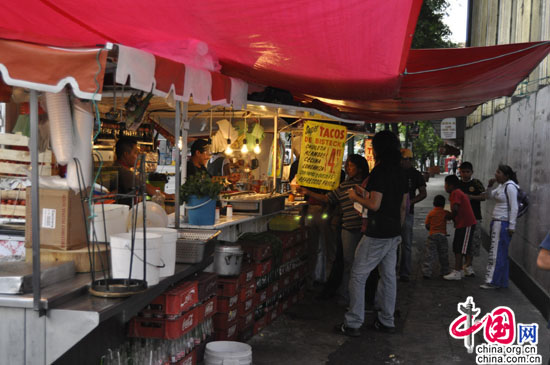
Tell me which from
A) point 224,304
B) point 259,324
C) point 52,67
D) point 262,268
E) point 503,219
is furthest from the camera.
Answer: point 503,219

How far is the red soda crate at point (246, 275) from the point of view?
Result: 5638 millimetres

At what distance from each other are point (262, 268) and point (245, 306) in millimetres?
534

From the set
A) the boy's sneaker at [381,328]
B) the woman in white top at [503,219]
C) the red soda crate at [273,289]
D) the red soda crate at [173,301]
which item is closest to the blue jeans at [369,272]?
the boy's sneaker at [381,328]

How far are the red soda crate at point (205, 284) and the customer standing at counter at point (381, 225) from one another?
2016mm

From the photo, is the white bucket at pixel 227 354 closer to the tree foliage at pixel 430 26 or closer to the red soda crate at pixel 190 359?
the red soda crate at pixel 190 359

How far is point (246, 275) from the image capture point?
5715mm

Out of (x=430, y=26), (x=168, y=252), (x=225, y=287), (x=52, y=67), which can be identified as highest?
(x=430, y=26)

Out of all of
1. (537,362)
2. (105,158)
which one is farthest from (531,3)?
(105,158)

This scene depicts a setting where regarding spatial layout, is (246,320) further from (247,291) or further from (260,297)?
(260,297)

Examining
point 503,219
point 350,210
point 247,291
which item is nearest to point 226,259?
point 247,291

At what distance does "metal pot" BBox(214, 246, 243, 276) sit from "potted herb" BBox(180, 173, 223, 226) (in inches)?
13.5

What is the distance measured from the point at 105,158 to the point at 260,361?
529 cm

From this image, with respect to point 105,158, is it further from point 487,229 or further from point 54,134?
point 487,229

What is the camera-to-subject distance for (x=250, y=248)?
606cm
